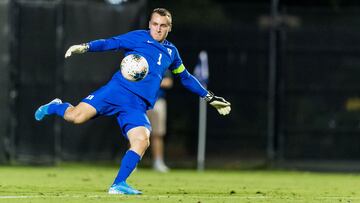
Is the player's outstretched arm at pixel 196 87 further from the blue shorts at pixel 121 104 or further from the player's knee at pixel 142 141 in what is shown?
the player's knee at pixel 142 141

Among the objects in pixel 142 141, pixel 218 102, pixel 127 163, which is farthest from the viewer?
pixel 218 102

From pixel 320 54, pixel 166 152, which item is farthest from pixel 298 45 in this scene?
pixel 166 152

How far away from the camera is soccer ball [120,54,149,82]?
34.4 feet

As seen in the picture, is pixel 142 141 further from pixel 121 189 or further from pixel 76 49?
pixel 76 49

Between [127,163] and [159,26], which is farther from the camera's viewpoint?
[159,26]

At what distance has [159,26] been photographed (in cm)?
1061

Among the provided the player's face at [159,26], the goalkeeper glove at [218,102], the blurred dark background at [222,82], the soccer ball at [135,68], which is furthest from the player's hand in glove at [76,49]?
the blurred dark background at [222,82]

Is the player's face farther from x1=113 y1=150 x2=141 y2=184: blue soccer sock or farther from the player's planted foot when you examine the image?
the player's planted foot

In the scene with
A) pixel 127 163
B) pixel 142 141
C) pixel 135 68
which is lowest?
pixel 127 163

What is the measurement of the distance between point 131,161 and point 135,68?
3.39 ft

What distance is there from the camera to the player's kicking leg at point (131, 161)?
10.2 meters

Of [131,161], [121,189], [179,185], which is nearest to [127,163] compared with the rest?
[131,161]

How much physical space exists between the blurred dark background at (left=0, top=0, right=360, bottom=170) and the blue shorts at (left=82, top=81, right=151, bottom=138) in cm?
635

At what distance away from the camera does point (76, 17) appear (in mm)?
17031
